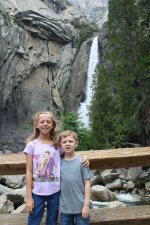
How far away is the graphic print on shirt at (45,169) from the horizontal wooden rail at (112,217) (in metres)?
0.45

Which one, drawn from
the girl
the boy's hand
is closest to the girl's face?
the girl

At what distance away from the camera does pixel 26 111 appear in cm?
3312

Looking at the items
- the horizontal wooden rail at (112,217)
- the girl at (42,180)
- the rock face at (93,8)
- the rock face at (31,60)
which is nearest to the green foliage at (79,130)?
the rock face at (31,60)

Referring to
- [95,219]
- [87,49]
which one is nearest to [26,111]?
[87,49]

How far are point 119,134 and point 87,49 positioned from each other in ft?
44.6

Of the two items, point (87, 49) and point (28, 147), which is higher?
point (87, 49)

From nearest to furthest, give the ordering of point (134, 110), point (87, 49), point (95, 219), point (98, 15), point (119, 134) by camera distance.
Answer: point (95, 219) → point (134, 110) → point (119, 134) → point (87, 49) → point (98, 15)

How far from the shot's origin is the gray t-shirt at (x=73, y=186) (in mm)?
3084

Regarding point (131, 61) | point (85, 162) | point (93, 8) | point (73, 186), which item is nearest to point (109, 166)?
point (85, 162)

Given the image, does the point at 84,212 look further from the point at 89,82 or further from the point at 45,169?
the point at 89,82

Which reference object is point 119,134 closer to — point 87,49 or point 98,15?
point 87,49

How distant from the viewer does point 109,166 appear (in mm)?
3369

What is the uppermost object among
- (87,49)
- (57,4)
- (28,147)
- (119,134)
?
(57,4)

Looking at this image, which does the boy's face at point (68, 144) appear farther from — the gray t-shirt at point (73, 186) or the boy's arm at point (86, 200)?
the boy's arm at point (86, 200)
